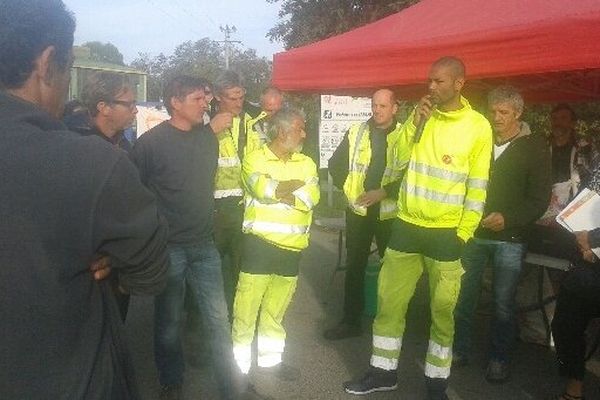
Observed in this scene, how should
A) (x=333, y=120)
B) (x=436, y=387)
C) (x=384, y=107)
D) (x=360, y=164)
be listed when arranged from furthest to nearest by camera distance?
(x=333, y=120) → (x=360, y=164) → (x=384, y=107) → (x=436, y=387)

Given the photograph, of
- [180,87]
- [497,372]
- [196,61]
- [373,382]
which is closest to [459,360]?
[497,372]

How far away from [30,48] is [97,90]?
2169 mm

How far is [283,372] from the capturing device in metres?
4.35

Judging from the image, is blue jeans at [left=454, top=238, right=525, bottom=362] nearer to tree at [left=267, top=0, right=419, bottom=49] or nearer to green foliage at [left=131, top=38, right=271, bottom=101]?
tree at [left=267, top=0, right=419, bottom=49]

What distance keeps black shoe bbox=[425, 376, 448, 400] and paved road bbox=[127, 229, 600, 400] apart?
0.30 m

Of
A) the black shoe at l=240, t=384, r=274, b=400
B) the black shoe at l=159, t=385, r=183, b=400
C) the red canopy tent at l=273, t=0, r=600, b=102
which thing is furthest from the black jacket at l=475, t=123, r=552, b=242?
the black shoe at l=159, t=385, r=183, b=400

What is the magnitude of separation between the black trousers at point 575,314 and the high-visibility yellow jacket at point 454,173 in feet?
2.31

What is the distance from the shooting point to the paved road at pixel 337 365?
13.4ft

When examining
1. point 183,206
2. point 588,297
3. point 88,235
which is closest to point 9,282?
point 88,235

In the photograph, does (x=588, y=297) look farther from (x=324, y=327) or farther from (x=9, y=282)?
(x=9, y=282)

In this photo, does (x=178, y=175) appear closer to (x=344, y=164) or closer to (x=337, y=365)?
(x=344, y=164)

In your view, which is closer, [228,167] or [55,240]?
[55,240]

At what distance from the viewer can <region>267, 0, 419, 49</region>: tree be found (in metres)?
17.1

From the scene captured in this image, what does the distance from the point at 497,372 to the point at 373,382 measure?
1.00 metres
